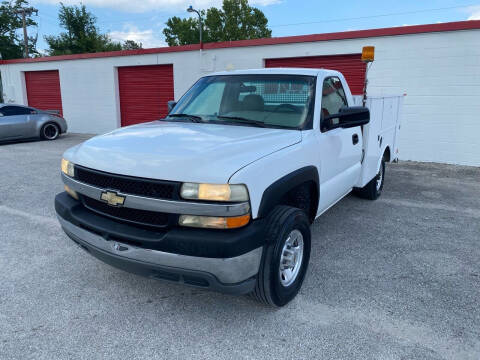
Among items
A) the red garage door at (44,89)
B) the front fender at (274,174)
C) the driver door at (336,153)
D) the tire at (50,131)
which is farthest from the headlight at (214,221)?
the red garage door at (44,89)

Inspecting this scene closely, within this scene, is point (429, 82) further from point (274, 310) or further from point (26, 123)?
point (26, 123)

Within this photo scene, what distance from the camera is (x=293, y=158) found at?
2.89m

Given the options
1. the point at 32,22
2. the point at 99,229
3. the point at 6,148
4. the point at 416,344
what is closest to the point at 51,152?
the point at 6,148

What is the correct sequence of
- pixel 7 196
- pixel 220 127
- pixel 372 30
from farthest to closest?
pixel 372 30 → pixel 7 196 → pixel 220 127

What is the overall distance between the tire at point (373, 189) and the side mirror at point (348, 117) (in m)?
2.50

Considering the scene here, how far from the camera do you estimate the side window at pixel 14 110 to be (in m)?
12.2

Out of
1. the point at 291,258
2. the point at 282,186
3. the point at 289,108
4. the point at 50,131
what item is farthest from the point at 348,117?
the point at 50,131

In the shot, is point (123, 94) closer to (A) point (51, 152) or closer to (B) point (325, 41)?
(A) point (51, 152)

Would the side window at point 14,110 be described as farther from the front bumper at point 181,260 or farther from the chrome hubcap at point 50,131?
the front bumper at point 181,260

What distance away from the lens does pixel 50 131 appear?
13.7m

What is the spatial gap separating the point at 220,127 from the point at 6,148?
436 inches

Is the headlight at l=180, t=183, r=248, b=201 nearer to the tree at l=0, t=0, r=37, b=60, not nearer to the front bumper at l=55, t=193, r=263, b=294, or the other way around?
the front bumper at l=55, t=193, r=263, b=294

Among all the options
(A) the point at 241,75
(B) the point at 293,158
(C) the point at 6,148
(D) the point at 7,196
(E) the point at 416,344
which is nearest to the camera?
→ (E) the point at 416,344

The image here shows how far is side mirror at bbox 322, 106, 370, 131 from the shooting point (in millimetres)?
3424
